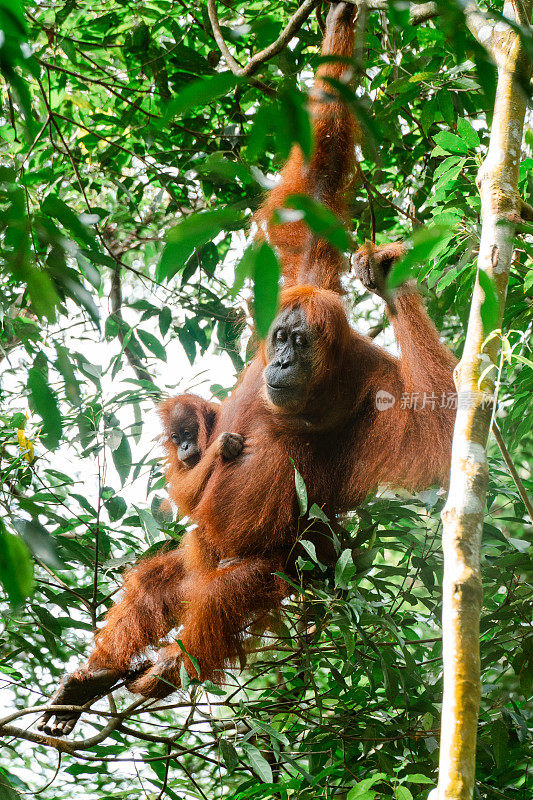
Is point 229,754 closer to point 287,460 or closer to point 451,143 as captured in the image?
point 287,460

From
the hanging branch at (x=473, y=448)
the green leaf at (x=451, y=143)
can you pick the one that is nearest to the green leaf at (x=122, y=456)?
the green leaf at (x=451, y=143)

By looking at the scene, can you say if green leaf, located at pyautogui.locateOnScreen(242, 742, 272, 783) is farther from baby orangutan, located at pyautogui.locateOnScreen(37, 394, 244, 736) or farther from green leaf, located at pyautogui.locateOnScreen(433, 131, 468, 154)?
green leaf, located at pyautogui.locateOnScreen(433, 131, 468, 154)

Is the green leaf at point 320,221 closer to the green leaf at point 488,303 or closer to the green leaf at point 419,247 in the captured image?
the green leaf at point 419,247

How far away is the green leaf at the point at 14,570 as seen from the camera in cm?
118

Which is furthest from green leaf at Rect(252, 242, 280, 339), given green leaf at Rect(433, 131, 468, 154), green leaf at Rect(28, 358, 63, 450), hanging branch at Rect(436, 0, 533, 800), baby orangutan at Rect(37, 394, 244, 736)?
baby orangutan at Rect(37, 394, 244, 736)

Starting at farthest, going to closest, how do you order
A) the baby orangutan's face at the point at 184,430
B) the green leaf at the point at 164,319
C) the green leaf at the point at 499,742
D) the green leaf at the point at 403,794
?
1. the green leaf at the point at 164,319
2. the baby orangutan's face at the point at 184,430
3. the green leaf at the point at 499,742
4. the green leaf at the point at 403,794

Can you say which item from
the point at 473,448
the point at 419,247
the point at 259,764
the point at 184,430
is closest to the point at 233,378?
the point at 184,430

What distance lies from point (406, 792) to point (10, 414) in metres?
2.48

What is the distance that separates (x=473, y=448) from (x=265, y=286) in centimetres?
80

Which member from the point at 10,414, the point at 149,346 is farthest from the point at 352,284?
the point at 10,414

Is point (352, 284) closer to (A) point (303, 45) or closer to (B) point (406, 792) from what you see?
(A) point (303, 45)

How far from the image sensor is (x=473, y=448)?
163 cm

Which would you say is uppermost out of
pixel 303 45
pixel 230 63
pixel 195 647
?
pixel 303 45

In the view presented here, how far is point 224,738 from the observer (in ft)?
8.39
